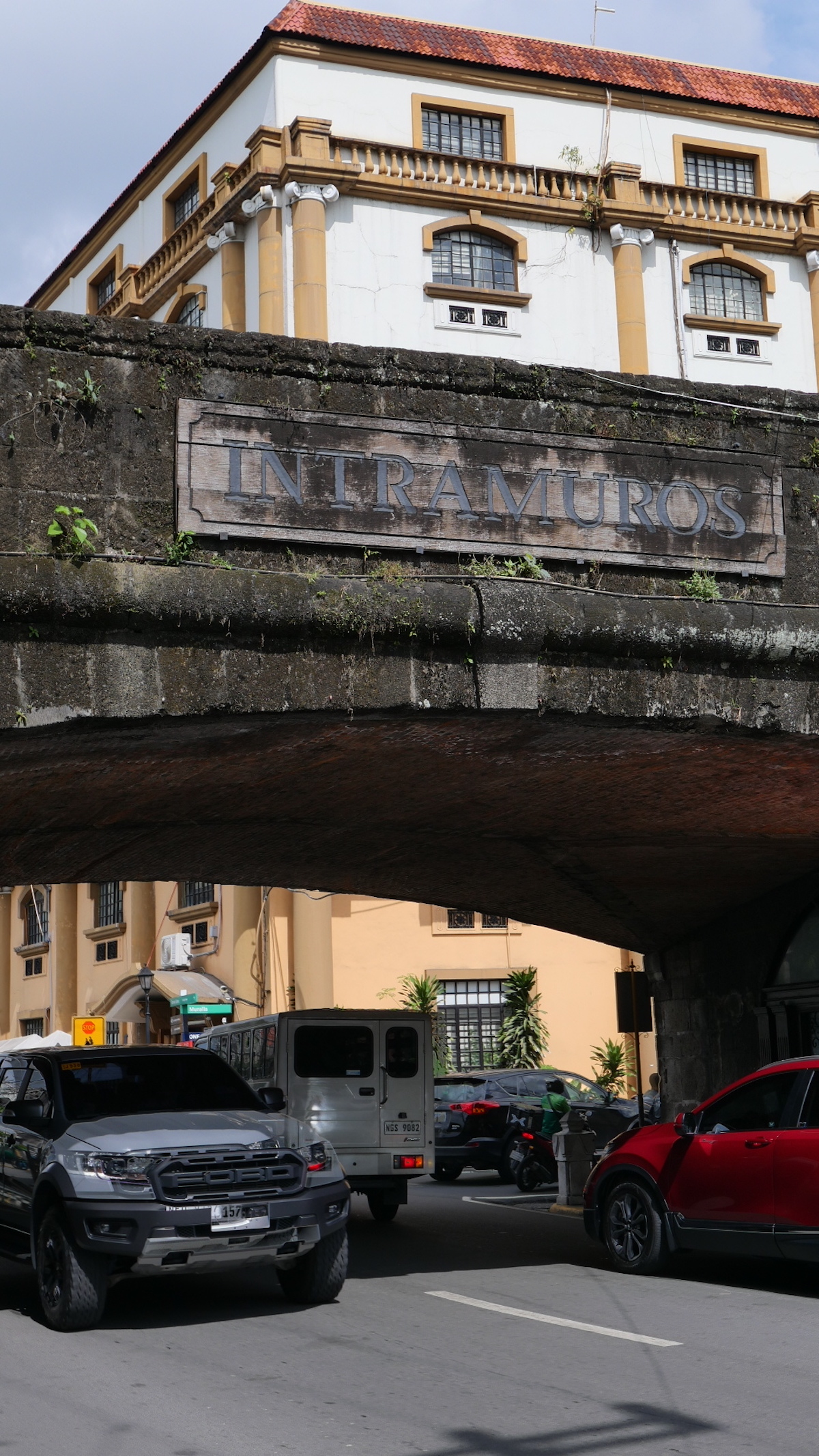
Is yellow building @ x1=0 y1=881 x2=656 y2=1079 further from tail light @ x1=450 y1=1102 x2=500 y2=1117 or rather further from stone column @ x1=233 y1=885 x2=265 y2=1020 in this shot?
tail light @ x1=450 y1=1102 x2=500 y2=1117

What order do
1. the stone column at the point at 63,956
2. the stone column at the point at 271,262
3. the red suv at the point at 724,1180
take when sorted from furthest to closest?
the stone column at the point at 63,956 → the stone column at the point at 271,262 → the red suv at the point at 724,1180

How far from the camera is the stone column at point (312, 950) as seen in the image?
3041 cm

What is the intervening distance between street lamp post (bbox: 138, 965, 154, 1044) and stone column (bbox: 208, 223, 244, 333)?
43.4 ft

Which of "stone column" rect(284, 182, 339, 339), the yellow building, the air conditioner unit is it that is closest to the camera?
"stone column" rect(284, 182, 339, 339)

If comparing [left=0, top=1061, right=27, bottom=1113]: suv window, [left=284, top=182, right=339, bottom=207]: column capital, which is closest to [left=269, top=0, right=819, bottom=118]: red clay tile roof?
[left=284, top=182, right=339, bottom=207]: column capital

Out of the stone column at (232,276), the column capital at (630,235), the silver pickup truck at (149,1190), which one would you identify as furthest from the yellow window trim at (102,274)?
the silver pickup truck at (149,1190)

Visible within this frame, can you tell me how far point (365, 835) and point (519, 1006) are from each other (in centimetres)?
1833

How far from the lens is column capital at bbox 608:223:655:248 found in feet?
98.0

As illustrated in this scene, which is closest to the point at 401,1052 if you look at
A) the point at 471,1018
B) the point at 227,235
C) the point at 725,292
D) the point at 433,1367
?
the point at 433,1367

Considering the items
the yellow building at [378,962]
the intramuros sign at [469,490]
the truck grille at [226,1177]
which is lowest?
the truck grille at [226,1177]

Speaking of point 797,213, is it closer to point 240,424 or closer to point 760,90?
point 760,90

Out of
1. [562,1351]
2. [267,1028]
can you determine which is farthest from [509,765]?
[267,1028]

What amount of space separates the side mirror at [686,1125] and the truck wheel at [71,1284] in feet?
14.0

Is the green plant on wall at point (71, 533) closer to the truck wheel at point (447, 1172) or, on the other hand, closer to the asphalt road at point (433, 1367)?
the asphalt road at point (433, 1367)
